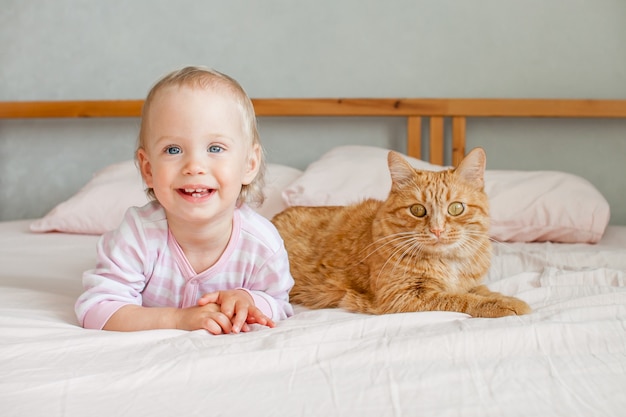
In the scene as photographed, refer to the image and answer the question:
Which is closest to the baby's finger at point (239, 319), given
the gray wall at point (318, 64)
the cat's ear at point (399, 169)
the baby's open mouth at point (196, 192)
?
the baby's open mouth at point (196, 192)

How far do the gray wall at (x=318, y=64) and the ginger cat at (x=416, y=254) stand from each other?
1.32 metres

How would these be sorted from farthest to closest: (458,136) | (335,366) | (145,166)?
(458,136)
(145,166)
(335,366)

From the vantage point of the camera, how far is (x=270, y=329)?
104 centimetres

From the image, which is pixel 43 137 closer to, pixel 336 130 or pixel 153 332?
pixel 336 130

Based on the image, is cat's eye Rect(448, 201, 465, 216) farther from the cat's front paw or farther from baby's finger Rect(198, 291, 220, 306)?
baby's finger Rect(198, 291, 220, 306)

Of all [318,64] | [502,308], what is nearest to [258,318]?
[502,308]

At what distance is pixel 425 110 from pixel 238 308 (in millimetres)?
1609

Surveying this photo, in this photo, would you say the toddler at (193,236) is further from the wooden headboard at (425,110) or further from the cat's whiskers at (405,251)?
the wooden headboard at (425,110)

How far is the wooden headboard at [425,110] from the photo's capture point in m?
2.40

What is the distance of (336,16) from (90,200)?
49.1 inches

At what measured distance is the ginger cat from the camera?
4.06ft

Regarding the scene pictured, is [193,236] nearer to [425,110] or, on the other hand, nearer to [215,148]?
[215,148]

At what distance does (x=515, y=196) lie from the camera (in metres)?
2.00

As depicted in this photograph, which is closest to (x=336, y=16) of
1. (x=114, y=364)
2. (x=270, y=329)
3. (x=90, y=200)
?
(x=90, y=200)
